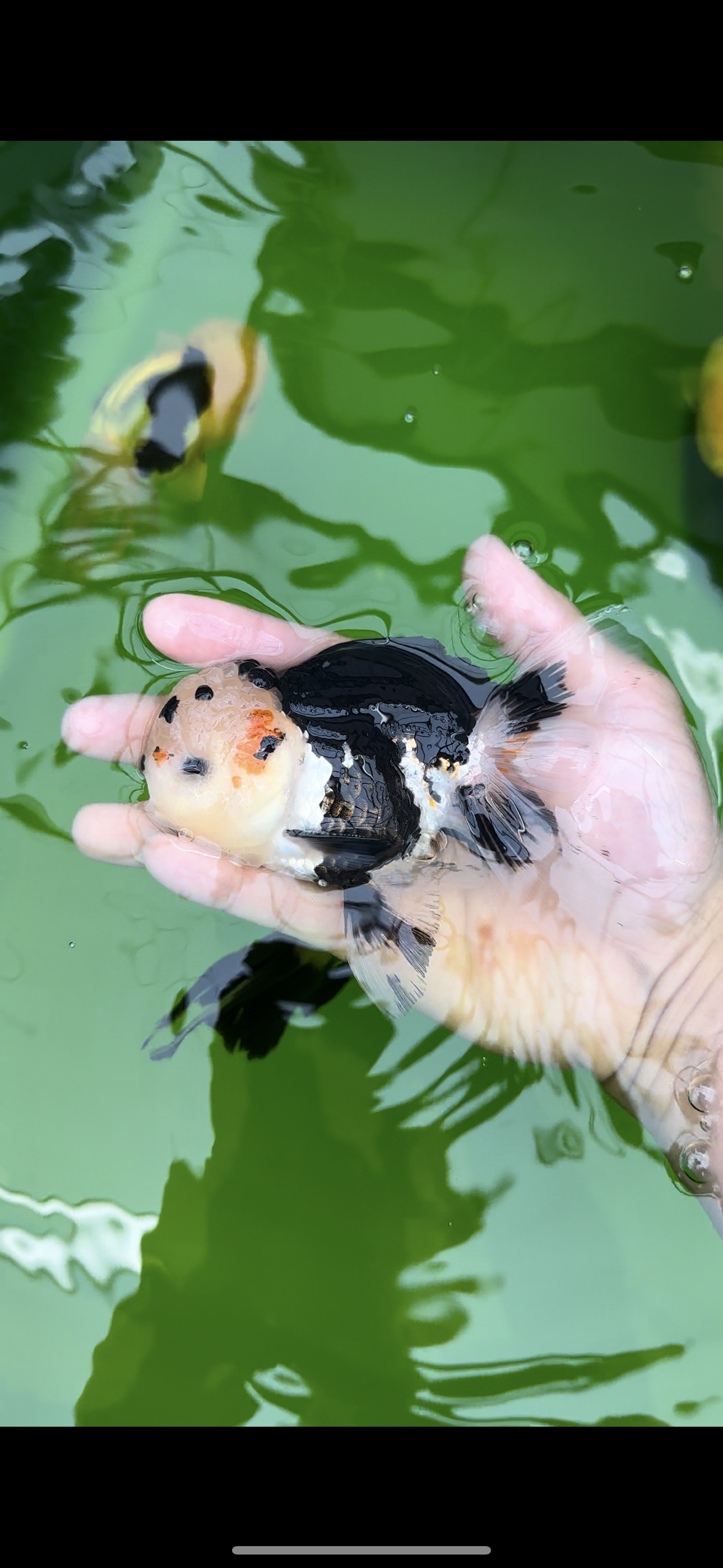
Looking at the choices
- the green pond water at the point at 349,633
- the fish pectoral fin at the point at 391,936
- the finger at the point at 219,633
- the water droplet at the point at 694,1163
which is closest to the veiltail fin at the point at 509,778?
the fish pectoral fin at the point at 391,936

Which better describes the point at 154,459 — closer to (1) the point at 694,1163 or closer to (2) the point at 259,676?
(2) the point at 259,676

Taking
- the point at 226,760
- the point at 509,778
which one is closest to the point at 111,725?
the point at 226,760

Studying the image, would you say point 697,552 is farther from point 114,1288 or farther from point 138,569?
point 114,1288

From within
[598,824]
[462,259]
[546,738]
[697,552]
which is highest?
[462,259]

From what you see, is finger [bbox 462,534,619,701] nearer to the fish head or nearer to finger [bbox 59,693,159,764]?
the fish head

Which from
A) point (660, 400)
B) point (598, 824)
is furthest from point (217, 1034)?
point (660, 400)

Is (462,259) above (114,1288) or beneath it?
above
